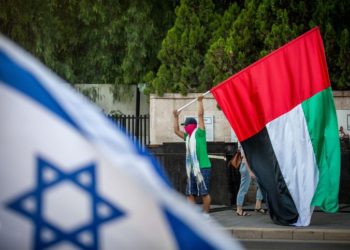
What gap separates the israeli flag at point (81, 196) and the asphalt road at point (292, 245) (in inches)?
335

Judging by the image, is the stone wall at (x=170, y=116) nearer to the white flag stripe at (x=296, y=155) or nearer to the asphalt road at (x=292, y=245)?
the white flag stripe at (x=296, y=155)

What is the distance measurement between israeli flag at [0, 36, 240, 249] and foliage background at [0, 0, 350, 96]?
15.4m

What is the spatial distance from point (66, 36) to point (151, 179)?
20.9 metres

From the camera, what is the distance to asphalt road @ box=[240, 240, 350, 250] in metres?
10.4

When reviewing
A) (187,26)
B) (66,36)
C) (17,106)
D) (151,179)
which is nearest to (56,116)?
(17,106)

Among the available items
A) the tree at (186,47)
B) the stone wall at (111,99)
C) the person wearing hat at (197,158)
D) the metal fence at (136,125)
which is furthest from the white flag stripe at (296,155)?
the stone wall at (111,99)

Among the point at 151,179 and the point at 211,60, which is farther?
the point at 211,60

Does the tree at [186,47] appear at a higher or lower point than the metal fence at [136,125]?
higher

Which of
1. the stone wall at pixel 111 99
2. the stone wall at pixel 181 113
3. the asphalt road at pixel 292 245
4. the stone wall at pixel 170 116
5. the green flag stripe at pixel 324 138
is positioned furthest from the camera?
the stone wall at pixel 111 99

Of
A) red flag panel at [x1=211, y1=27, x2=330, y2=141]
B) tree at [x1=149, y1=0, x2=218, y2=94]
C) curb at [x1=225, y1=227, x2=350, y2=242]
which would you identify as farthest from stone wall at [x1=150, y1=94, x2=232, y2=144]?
curb at [x1=225, y1=227, x2=350, y2=242]

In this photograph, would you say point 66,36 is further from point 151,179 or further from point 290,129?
point 151,179

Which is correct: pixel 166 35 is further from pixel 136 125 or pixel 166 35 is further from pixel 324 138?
pixel 324 138

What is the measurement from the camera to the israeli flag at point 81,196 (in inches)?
75.7

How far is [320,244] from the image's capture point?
1080 cm
